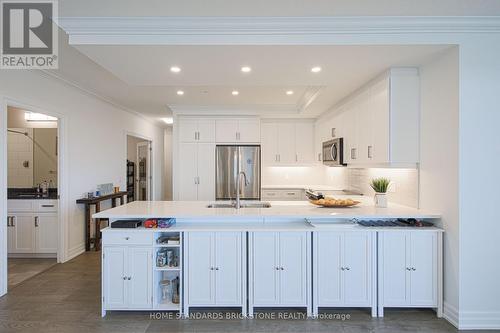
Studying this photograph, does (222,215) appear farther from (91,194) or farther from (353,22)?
(91,194)

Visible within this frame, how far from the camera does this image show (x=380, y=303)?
2656 millimetres

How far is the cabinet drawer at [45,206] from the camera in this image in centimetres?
421

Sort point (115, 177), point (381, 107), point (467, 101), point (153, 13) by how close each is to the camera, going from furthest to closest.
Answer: point (115, 177)
point (381, 107)
point (467, 101)
point (153, 13)

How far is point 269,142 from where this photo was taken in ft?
20.9

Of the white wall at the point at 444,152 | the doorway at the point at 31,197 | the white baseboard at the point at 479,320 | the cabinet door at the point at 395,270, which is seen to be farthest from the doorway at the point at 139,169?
the white baseboard at the point at 479,320

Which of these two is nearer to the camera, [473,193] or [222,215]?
[473,193]

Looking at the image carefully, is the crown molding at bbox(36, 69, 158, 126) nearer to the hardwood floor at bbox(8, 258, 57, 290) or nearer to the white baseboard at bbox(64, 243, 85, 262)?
the white baseboard at bbox(64, 243, 85, 262)

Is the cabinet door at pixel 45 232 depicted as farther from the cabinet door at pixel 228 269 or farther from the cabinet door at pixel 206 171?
the cabinet door at pixel 228 269

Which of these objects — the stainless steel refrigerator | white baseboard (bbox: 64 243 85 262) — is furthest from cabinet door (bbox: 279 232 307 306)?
white baseboard (bbox: 64 243 85 262)

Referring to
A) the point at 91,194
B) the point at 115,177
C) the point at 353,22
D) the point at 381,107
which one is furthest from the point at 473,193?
the point at 115,177

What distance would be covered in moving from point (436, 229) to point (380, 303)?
0.86 m

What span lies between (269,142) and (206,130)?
145 centimetres

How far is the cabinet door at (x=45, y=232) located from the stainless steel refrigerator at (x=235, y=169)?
2.66 meters

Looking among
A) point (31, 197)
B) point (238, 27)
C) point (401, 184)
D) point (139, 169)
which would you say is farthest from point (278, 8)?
point (139, 169)
